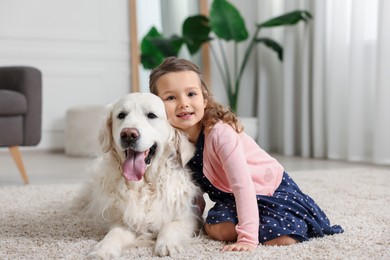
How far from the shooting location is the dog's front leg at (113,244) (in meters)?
1.29

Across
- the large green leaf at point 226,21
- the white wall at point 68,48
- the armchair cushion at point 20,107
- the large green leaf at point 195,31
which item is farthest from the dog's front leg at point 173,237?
the white wall at point 68,48

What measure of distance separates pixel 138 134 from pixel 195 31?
3.72m

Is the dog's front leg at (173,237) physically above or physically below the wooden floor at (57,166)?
above

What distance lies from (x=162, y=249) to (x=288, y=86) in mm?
3474

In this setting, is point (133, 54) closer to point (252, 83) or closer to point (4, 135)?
point (252, 83)

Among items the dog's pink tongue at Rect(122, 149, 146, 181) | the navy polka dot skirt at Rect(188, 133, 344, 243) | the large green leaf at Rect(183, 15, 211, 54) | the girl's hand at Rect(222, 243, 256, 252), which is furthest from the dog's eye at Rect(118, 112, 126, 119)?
the large green leaf at Rect(183, 15, 211, 54)

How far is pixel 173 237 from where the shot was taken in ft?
4.57

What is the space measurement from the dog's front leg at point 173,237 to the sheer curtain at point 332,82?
2554mm

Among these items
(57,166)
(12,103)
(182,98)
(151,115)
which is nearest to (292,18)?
(57,166)

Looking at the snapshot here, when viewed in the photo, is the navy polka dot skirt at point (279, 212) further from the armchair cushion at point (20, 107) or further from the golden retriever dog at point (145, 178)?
the armchair cushion at point (20, 107)

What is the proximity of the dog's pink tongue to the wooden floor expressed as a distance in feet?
5.47

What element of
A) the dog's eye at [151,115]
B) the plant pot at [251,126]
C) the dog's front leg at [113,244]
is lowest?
the plant pot at [251,126]

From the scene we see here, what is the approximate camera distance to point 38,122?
121 inches

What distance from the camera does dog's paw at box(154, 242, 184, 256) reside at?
1.32 m
